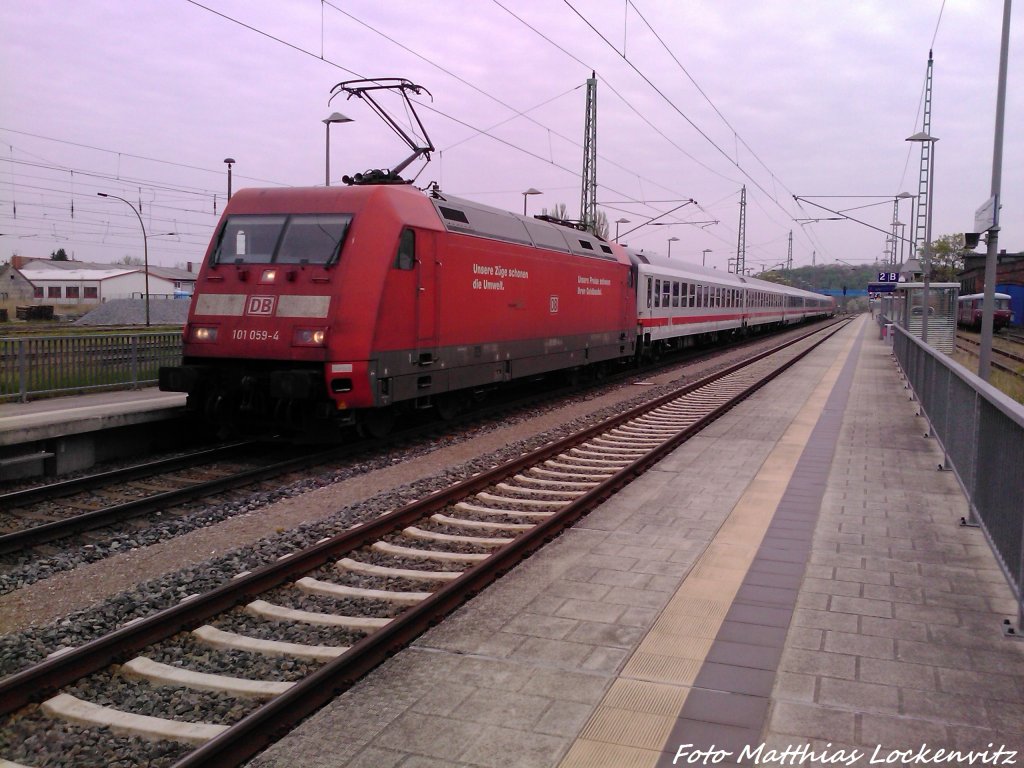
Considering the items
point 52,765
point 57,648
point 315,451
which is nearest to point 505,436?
point 315,451

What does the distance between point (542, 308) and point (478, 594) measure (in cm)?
1012

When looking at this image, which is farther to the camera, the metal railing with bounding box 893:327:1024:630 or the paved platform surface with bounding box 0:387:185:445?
the paved platform surface with bounding box 0:387:185:445

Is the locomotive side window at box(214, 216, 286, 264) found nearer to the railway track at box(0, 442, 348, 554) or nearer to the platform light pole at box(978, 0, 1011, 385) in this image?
the railway track at box(0, 442, 348, 554)

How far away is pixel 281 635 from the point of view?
15.8ft

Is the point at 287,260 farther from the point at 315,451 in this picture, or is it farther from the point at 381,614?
the point at 381,614

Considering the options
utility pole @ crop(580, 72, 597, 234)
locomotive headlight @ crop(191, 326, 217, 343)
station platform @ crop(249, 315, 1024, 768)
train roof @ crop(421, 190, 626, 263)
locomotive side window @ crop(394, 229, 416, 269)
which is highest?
utility pole @ crop(580, 72, 597, 234)

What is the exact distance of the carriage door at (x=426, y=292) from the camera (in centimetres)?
1073

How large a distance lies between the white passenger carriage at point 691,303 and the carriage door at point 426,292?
37.2 ft

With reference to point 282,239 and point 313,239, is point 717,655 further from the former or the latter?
point 282,239

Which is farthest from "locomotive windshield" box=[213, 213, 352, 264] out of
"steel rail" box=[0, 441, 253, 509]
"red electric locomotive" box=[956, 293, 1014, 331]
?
"red electric locomotive" box=[956, 293, 1014, 331]

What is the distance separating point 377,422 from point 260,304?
216 centimetres

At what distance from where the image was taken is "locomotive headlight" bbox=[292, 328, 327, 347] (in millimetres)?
9484

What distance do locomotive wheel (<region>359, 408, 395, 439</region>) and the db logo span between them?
181 cm

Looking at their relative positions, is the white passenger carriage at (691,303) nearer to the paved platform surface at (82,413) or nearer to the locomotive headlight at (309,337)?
the paved platform surface at (82,413)
